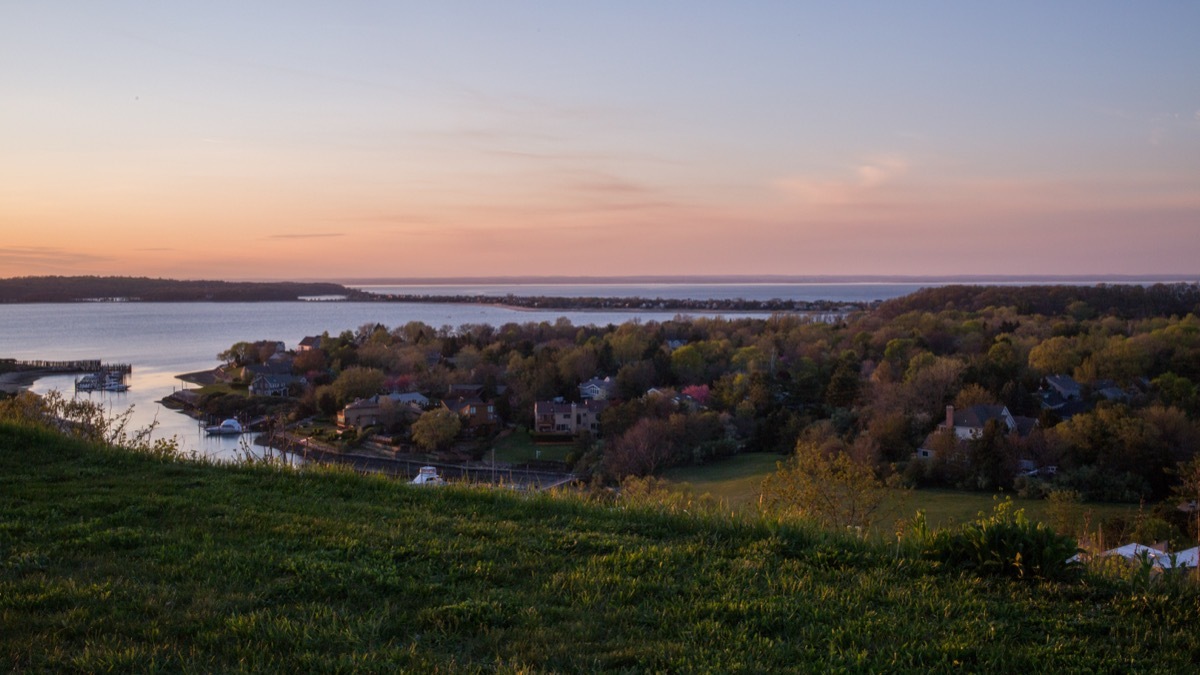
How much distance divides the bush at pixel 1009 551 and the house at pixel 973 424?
23.8 meters

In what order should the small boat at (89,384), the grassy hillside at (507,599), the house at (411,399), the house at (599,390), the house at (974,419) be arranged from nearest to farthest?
the grassy hillside at (507,599)
the house at (974,419)
the small boat at (89,384)
the house at (411,399)
the house at (599,390)

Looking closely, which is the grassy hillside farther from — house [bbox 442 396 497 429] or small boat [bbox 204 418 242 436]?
house [bbox 442 396 497 429]

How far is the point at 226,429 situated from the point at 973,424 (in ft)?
85.4

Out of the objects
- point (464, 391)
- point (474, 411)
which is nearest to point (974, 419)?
point (474, 411)

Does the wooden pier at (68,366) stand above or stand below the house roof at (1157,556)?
below

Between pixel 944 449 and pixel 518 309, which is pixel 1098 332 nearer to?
pixel 944 449

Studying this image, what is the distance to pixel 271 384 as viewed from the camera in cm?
4222

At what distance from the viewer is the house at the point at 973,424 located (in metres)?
27.5

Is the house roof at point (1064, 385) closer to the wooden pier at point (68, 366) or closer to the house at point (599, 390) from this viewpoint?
the house at point (599, 390)

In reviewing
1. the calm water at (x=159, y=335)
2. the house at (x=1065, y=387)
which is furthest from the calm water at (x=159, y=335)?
the house at (x=1065, y=387)

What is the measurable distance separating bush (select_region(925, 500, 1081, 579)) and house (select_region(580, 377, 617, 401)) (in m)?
35.1

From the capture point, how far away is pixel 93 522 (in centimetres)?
512

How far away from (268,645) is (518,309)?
382 ft

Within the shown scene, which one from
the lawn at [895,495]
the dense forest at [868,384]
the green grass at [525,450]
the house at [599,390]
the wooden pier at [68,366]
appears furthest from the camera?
the wooden pier at [68,366]
